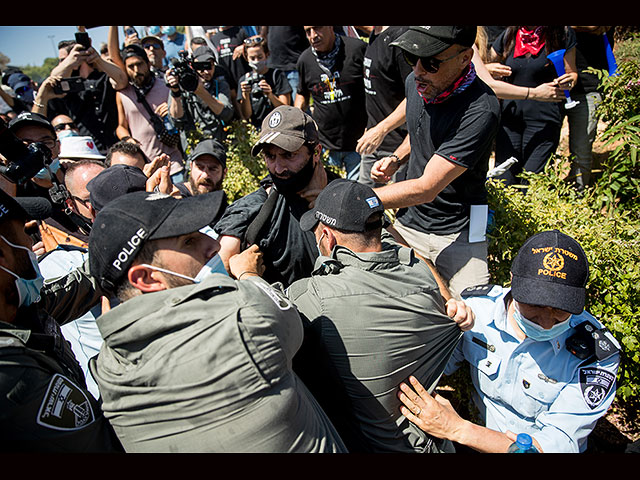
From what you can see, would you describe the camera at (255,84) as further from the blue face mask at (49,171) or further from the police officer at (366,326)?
the police officer at (366,326)

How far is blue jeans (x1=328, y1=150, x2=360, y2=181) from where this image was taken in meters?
5.20

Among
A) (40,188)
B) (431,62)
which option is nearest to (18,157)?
(40,188)

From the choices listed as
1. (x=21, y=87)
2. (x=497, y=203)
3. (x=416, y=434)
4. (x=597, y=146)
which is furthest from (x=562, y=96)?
(x=21, y=87)

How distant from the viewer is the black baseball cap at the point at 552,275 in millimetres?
2107

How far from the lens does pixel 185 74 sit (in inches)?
199

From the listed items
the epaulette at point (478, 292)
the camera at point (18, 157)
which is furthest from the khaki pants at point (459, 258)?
the camera at point (18, 157)

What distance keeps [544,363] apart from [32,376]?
2351 mm

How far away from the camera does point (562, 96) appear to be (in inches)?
168

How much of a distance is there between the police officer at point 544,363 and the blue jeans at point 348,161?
3.05 metres

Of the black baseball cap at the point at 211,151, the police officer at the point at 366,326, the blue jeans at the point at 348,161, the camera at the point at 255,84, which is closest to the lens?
the police officer at the point at 366,326

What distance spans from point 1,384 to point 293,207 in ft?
6.55

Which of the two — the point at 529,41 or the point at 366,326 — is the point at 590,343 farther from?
the point at 529,41

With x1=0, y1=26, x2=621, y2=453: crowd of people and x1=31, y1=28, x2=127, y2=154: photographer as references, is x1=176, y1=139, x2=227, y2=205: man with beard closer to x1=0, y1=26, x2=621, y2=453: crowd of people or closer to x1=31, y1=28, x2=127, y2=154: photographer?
x1=0, y1=26, x2=621, y2=453: crowd of people

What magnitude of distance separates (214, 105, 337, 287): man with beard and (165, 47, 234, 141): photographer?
2665 millimetres
